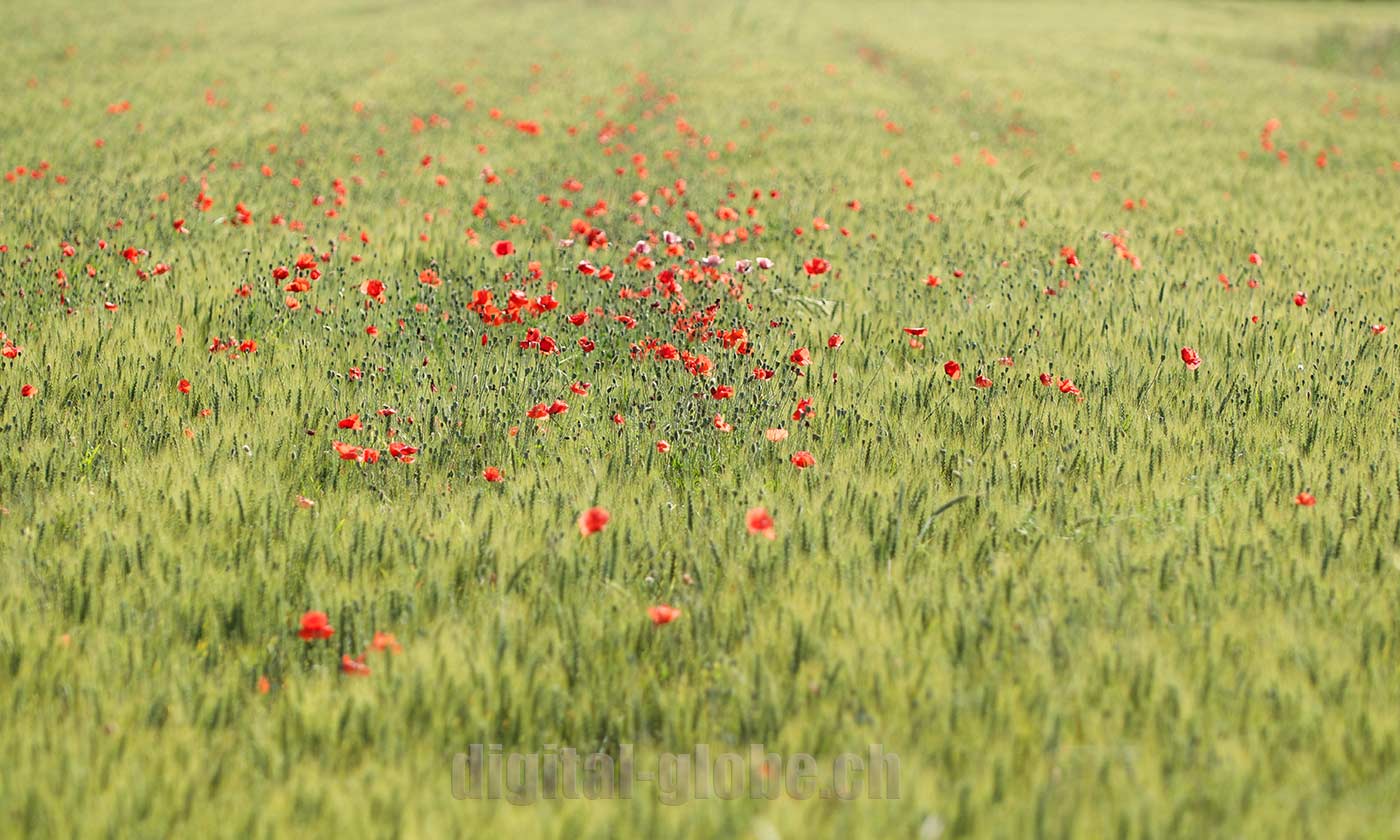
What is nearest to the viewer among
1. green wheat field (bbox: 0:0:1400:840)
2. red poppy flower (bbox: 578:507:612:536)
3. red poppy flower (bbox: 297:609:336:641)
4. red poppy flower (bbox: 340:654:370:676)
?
green wheat field (bbox: 0:0:1400:840)

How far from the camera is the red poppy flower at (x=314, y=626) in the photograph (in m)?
2.22

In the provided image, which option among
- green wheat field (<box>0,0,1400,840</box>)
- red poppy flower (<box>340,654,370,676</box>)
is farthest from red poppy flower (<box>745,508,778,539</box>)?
red poppy flower (<box>340,654,370,676</box>)

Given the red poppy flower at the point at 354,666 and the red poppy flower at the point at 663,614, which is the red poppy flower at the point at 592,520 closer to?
the red poppy flower at the point at 663,614

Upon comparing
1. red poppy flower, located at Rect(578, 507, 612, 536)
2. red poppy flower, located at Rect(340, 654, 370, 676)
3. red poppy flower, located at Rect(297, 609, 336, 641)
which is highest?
red poppy flower, located at Rect(578, 507, 612, 536)

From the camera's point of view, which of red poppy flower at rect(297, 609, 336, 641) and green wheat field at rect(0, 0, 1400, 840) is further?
Result: red poppy flower at rect(297, 609, 336, 641)

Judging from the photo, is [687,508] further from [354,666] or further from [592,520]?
[354,666]

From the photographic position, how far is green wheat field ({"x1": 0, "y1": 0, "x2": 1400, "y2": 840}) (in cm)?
186

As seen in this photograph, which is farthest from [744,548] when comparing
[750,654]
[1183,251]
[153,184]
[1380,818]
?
[153,184]

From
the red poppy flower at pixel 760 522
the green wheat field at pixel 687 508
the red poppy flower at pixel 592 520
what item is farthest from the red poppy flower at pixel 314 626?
the red poppy flower at pixel 760 522

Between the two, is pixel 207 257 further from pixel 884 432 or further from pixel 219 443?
pixel 884 432

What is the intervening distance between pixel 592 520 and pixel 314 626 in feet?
2.40

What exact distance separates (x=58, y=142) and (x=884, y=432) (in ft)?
28.8

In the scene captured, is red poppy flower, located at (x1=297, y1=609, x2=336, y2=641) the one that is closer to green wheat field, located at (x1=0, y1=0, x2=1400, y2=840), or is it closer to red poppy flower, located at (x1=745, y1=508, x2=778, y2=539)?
green wheat field, located at (x1=0, y1=0, x2=1400, y2=840)

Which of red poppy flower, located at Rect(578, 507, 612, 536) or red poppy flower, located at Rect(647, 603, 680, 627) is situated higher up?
red poppy flower, located at Rect(578, 507, 612, 536)
